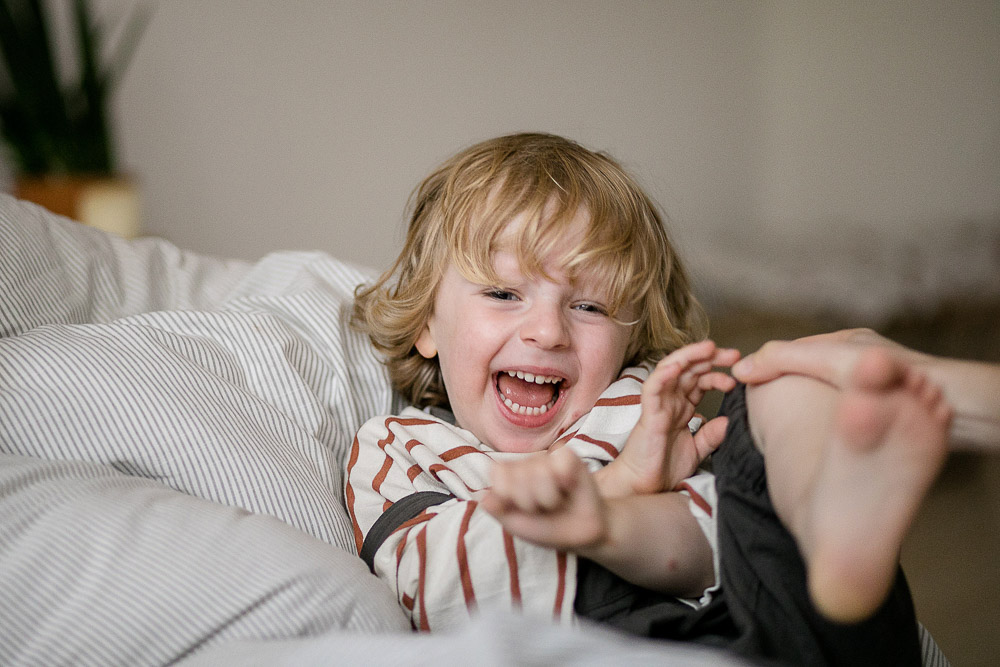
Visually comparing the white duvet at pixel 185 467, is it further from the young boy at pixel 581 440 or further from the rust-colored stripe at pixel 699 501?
the rust-colored stripe at pixel 699 501

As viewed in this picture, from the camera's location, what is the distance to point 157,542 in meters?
0.62

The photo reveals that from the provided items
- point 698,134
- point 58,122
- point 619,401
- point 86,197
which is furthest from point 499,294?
point 698,134

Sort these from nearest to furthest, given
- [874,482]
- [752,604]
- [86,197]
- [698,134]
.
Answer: [874,482] → [752,604] → [86,197] → [698,134]

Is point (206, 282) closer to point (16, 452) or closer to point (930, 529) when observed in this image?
point (16, 452)

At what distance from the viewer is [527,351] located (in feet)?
2.88

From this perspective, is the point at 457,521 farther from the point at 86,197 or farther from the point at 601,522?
the point at 86,197

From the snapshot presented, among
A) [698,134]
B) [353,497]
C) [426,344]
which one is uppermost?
[698,134]

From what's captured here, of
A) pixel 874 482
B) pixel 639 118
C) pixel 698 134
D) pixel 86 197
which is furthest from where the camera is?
pixel 698 134

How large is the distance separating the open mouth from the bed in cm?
19

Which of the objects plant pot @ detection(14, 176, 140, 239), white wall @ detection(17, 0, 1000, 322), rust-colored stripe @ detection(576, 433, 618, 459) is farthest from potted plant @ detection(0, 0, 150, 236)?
rust-colored stripe @ detection(576, 433, 618, 459)

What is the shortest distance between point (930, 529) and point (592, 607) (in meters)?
1.51

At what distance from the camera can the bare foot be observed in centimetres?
50

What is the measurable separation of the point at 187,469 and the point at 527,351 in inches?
14.6

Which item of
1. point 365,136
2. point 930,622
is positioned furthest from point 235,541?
point 365,136
